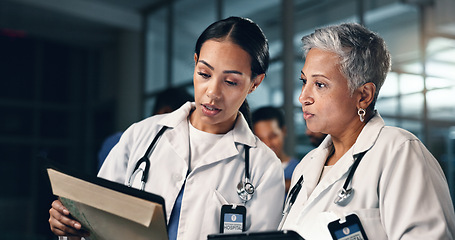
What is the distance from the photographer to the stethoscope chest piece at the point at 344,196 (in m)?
1.14

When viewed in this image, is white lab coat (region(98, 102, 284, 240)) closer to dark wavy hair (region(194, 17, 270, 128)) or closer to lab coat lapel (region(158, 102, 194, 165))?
lab coat lapel (region(158, 102, 194, 165))

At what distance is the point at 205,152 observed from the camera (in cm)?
153

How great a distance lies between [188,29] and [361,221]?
5.56 metres

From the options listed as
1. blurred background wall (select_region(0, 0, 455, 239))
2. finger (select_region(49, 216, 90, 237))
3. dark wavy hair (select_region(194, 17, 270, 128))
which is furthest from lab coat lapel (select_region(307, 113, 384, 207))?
blurred background wall (select_region(0, 0, 455, 239))

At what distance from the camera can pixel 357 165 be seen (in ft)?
3.86

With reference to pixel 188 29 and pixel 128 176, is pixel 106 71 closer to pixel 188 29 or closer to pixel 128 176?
pixel 188 29

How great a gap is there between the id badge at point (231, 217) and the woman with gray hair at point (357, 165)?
13 centimetres

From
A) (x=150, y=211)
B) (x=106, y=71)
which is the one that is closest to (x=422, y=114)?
(x=150, y=211)

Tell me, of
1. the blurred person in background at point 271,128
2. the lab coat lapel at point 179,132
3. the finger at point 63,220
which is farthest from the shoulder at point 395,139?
the blurred person in background at point 271,128

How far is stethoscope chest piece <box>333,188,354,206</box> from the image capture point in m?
1.14

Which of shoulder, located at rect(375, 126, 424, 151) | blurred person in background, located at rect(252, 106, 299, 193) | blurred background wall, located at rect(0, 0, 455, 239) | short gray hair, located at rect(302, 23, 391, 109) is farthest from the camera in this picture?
blurred background wall, located at rect(0, 0, 455, 239)

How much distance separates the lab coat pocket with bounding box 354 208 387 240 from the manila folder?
0.47 m

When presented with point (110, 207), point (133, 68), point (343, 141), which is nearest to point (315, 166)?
point (343, 141)

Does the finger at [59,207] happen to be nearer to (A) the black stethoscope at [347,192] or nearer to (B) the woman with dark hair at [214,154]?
(B) the woman with dark hair at [214,154]
